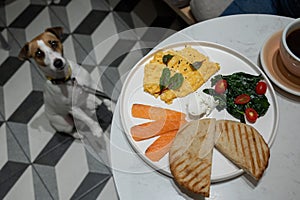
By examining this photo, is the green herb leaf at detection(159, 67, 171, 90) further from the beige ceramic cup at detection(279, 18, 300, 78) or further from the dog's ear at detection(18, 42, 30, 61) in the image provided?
the dog's ear at detection(18, 42, 30, 61)

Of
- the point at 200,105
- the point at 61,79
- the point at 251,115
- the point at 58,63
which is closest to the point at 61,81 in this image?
the point at 61,79

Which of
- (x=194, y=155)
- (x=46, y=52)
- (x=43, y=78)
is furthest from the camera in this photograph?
(x=43, y=78)

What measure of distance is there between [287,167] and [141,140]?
0.41 meters

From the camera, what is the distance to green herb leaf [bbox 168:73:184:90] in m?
1.18

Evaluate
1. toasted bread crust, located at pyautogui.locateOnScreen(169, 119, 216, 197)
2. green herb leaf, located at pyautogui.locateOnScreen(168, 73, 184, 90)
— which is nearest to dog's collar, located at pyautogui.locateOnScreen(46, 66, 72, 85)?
green herb leaf, located at pyautogui.locateOnScreen(168, 73, 184, 90)

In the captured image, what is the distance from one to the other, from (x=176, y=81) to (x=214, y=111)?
5.7 inches

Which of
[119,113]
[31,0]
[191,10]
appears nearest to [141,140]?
[119,113]

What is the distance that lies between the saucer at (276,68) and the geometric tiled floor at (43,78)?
0.39m

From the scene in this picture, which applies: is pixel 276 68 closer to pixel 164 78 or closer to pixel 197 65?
pixel 197 65

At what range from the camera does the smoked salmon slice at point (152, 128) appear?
3.66 ft

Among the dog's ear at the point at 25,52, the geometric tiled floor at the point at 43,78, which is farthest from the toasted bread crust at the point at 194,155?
the dog's ear at the point at 25,52

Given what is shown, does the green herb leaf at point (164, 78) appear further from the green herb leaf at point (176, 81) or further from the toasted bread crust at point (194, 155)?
the toasted bread crust at point (194, 155)

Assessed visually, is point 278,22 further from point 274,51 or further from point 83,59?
point 83,59

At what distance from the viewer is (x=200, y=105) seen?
1.13 meters
